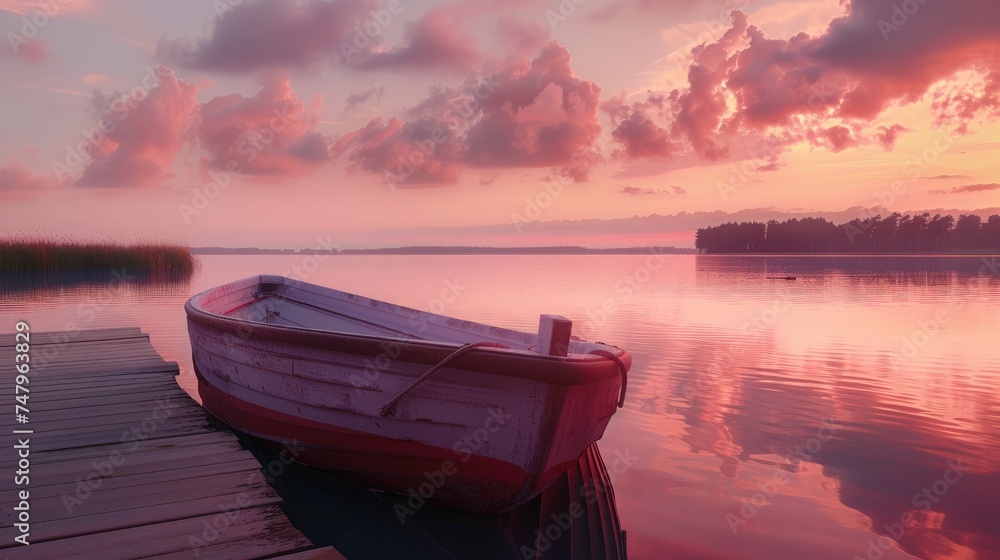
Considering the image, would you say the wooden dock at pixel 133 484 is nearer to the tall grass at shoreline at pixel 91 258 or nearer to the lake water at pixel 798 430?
the lake water at pixel 798 430

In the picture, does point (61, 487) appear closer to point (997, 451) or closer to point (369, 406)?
point (369, 406)

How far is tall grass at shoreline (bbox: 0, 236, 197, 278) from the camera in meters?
27.7

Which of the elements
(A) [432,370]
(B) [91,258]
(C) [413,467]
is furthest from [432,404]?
(B) [91,258]

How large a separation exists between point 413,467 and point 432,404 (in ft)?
2.11

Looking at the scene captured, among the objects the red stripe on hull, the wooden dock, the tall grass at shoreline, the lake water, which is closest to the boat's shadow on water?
the red stripe on hull

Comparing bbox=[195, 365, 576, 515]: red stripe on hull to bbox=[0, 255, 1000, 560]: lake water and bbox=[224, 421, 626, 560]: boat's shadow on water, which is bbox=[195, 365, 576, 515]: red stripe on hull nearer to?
bbox=[224, 421, 626, 560]: boat's shadow on water

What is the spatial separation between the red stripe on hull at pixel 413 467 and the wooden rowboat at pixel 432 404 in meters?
0.01

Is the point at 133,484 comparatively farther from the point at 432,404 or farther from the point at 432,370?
the point at 432,370

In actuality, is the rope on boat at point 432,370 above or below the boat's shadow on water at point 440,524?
above

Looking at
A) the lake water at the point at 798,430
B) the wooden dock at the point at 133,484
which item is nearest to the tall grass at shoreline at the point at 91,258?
the lake water at the point at 798,430

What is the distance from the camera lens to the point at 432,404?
4.43 meters

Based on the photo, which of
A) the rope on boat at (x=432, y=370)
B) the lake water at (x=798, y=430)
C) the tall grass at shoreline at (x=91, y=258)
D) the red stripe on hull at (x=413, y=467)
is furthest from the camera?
the tall grass at shoreline at (x=91, y=258)

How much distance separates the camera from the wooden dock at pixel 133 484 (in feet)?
11.2

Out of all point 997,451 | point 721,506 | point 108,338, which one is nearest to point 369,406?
point 721,506
